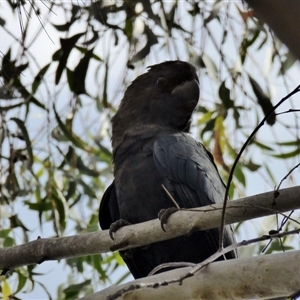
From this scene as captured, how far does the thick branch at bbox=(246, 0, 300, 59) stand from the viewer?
0.64 meters

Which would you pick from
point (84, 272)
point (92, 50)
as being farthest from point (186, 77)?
point (84, 272)

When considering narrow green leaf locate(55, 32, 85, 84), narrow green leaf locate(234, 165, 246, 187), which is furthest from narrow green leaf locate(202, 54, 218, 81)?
narrow green leaf locate(55, 32, 85, 84)

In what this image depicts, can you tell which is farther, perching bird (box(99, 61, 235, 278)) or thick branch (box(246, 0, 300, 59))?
perching bird (box(99, 61, 235, 278))

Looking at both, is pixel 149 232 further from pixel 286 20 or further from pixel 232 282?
pixel 286 20

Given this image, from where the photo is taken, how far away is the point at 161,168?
218cm

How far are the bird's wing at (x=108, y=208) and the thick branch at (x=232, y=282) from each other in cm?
99

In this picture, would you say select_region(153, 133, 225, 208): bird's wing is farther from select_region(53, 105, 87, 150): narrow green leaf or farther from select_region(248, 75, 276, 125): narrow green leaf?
select_region(53, 105, 87, 150): narrow green leaf

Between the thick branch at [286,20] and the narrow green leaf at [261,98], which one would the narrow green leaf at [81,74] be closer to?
the narrow green leaf at [261,98]

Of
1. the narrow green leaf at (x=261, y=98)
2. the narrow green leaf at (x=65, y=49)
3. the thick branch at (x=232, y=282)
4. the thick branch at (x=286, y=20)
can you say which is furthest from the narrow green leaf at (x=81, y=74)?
the thick branch at (x=286, y=20)

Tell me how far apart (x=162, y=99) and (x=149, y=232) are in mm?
1046

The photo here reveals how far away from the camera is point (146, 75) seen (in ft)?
8.74

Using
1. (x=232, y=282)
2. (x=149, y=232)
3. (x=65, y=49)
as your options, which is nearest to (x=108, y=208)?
(x=65, y=49)

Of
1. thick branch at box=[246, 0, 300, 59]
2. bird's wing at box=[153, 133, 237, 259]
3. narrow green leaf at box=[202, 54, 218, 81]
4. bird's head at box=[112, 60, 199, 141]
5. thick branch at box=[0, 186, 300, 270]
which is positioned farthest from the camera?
narrow green leaf at box=[202, 54, 218, 81]

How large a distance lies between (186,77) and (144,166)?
54 cm
